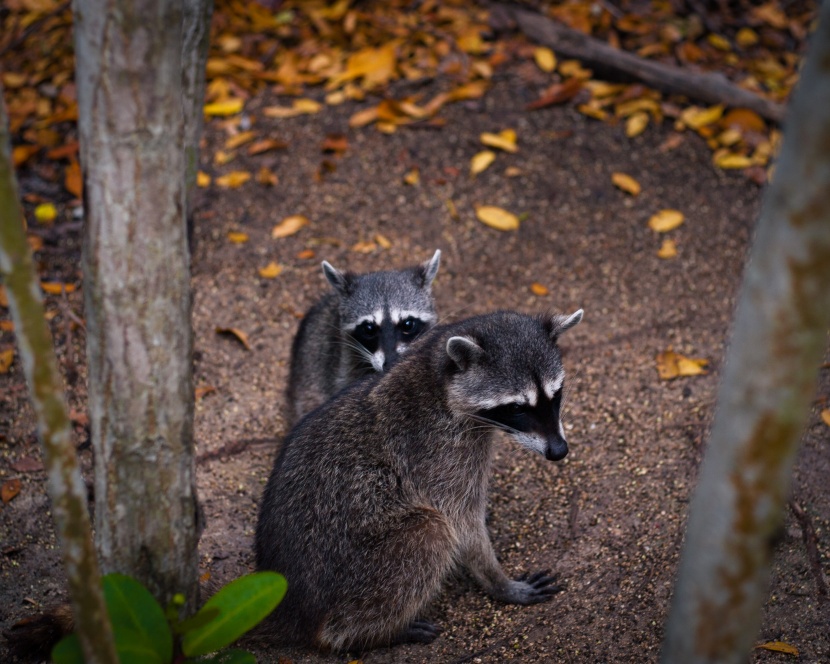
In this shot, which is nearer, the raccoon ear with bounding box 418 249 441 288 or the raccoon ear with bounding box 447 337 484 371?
the raccoon ear with bounding box 447 337 484 371

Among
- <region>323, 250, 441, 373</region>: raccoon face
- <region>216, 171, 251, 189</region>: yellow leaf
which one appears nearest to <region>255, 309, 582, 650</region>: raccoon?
<region>323, 250, 441, 373</region>: raccoon face

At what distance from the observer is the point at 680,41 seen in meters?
7.20

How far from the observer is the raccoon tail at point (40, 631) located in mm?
3047

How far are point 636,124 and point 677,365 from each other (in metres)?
2.34

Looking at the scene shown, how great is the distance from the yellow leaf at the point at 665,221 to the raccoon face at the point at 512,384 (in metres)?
2.51

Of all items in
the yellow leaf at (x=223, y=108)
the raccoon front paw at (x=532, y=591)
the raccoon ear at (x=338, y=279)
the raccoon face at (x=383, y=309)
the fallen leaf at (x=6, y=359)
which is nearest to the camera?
the raccoon front paw at (x=532, y=591)

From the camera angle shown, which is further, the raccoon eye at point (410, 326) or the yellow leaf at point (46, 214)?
the yellow leaf at point (46, 214)

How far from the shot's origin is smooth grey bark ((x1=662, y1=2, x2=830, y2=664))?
1.55 meters

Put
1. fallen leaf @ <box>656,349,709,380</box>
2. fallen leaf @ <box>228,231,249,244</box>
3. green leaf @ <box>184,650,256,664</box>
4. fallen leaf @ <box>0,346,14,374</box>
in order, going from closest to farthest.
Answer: green leaf @ <box>184,650,256,664</box>, fallen leaf @ <box>656,349,709,380</box>, fallen leaf @ <box>0,346,14,374</box>, fallen leaf @ <box>228,231,249,244</box>

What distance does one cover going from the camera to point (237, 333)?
5324mm

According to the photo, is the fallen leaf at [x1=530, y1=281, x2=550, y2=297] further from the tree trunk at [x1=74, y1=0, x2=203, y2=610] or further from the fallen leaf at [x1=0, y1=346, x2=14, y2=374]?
the tree trunk at [x1=74, y1=0, x2=203, y2=610]

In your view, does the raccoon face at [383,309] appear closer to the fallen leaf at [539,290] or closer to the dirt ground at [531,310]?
the dirt ground at [531,310]

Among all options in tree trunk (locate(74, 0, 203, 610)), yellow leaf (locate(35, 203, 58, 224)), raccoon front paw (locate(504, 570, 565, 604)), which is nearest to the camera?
tree trunk (locate(74, 0, 203, 610))

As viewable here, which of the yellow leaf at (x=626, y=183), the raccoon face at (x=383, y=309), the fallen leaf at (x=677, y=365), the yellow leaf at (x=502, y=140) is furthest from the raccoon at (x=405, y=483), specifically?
the yellow leaf at (x=502, y=140)
